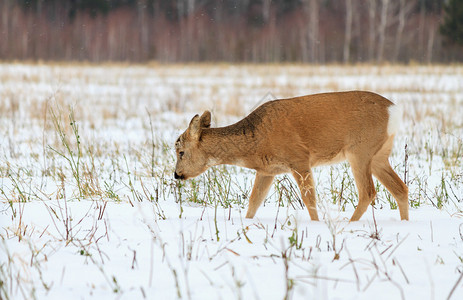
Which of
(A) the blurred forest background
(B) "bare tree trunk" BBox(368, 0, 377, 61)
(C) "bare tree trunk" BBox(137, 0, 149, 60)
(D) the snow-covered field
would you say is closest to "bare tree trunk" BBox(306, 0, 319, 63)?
(A) the blurred forest background

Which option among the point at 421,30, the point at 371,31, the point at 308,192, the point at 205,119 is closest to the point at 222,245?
the point at 308,192

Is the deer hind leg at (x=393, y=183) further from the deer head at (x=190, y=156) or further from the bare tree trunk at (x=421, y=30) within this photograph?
the bare tree trunk at (x=421, y=30)

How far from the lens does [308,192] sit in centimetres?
523

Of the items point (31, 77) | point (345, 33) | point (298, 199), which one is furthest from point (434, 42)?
point (298, 199)

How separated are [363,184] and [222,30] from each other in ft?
117

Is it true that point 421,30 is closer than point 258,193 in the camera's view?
No

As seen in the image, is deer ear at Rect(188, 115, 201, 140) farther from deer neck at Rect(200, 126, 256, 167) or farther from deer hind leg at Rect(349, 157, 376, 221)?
deer hind leg at Rect(349, 157, 376, 221)

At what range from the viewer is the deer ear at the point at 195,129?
5.35 m

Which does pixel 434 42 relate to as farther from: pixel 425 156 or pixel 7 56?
pixel 425 156

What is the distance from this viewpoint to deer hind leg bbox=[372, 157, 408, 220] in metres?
5.30

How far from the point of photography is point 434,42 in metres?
32.8

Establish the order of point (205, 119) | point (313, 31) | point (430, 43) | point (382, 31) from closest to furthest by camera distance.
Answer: point (205, 119) → point (430, 43) → point (382, 31) → point (313, 31)

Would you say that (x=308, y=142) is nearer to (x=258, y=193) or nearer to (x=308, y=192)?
(x=308, y=192)

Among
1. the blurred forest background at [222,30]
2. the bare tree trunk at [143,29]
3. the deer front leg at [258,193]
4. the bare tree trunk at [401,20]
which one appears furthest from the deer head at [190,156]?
the bare tree trunk at [143,29]
